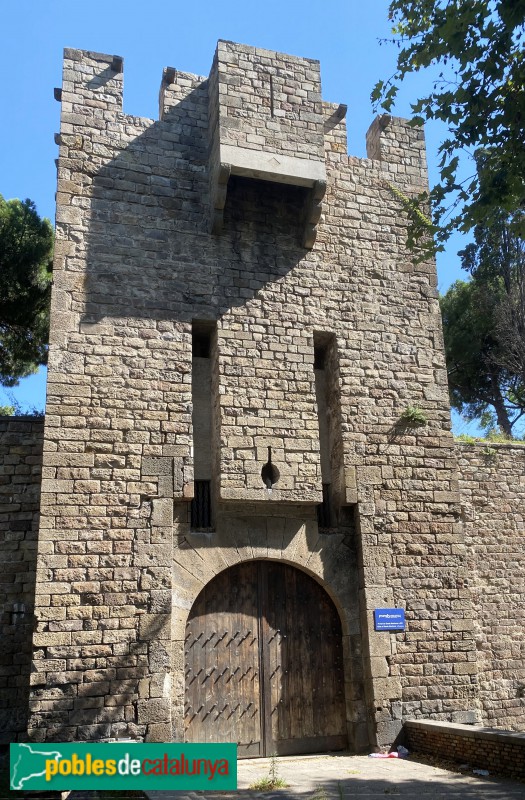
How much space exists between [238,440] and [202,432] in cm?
55

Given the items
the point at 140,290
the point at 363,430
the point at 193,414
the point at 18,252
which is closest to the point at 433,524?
the point at 363,430

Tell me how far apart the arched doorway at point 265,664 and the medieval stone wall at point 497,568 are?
2.22 meters

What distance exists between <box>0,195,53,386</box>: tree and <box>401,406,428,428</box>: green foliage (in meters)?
7.55

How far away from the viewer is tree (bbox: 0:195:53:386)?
12.6 metres

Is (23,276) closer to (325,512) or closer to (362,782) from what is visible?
(325,512)

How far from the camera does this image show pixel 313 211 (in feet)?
27.5

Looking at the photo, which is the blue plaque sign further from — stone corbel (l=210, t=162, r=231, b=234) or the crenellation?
stone corbel (l=210, t=162, r=231, b=234)

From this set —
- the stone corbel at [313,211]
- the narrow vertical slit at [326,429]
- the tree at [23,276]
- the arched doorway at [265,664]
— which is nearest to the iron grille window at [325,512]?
the narrow vertical slit at [326,429]

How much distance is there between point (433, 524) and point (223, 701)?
305 cm

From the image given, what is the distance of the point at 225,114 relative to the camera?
318 inches

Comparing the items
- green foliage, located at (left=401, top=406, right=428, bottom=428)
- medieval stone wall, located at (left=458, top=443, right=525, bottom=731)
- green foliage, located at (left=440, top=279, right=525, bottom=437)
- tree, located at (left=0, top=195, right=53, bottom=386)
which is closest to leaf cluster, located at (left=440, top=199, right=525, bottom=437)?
green foliage, located at (left=440, top=279, right=525, bottom=437)

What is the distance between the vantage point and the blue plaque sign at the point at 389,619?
7.49m

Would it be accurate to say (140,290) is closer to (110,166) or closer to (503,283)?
(110,166)

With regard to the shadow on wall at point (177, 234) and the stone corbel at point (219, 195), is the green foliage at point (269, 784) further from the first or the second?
the stone corbel at point (219, 195)
